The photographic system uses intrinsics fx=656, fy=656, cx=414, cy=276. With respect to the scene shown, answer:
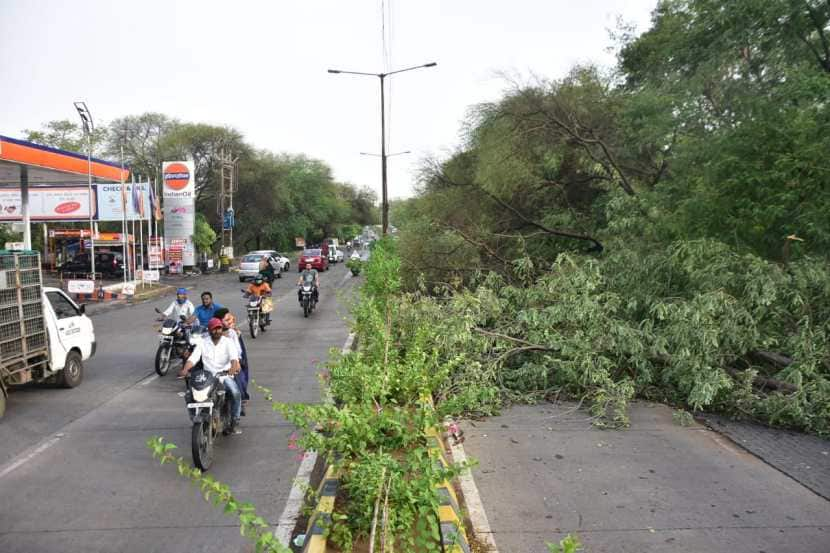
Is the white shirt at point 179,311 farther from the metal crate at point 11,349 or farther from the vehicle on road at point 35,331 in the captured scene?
the metal crate at point 11,349

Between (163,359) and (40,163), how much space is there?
9.29m

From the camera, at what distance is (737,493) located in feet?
18.9

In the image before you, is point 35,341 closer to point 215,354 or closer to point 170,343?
point 170,343

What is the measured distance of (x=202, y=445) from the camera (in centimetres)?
640

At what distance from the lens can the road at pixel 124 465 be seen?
5051 mm

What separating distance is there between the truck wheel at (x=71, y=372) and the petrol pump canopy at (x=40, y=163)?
26.1 feet

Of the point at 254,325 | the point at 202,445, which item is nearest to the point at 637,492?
the point at 202,445

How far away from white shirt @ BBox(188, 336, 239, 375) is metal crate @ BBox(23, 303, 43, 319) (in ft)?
11.6

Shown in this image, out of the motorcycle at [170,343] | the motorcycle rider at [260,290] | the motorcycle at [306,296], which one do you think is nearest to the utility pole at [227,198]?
the motorcycle at [306,296]

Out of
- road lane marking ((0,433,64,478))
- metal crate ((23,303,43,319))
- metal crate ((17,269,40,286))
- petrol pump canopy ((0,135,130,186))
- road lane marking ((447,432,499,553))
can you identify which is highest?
petrol pump canopy ((0,135,130,186))

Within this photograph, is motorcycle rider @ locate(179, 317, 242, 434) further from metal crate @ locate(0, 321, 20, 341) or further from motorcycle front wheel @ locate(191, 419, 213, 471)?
metal crate @ locate(0, 321, 20, 341)

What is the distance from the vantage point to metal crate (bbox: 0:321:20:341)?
847cm

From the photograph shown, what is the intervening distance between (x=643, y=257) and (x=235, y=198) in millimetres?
53394

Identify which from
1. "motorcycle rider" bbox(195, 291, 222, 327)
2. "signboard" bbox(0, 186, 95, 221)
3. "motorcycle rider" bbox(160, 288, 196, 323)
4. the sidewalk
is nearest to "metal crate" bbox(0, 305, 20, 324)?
"motorcycle rider" bbox(195, 291, 222, 327)
